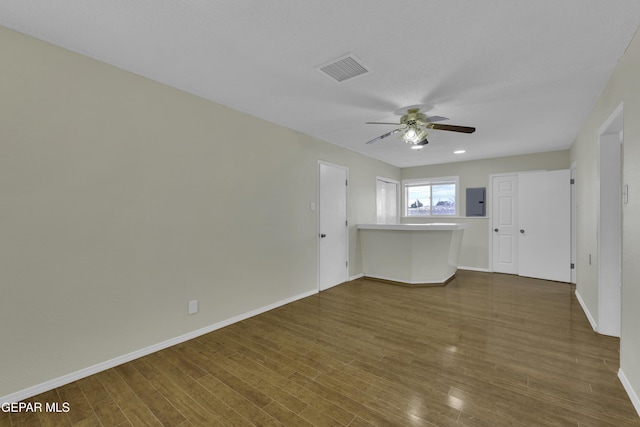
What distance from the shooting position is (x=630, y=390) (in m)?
1.95

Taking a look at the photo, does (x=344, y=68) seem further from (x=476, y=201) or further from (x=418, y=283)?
(x=476, y=201)

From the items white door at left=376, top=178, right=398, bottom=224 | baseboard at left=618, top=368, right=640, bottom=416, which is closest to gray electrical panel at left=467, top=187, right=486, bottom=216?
white door at left=376, top=178, right=398, bottom=224

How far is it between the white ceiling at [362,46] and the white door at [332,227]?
1.62m

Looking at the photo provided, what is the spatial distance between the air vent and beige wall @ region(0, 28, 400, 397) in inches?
55.7

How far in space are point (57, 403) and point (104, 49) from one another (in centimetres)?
258

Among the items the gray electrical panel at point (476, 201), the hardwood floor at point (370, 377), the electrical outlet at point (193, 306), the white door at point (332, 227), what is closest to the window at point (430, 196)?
the gray electrical panel at point (476, 201)

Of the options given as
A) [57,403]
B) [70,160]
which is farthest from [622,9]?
[57,403]

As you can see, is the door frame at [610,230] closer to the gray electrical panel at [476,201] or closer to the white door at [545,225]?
the white door at [545,225]

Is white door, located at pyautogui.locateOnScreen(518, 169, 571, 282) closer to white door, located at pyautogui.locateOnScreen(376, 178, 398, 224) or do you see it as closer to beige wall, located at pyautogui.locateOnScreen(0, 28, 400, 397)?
white door, located at pyautogui.locateOnScreen(376, 178, 398, 224)

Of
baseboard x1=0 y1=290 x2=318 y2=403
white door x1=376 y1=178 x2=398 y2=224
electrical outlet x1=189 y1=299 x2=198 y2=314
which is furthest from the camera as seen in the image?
white door x1=376 y1=178 x2=398 y2=224

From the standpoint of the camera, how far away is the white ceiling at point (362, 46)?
176cm

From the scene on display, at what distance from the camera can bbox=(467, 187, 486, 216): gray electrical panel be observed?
6.24m

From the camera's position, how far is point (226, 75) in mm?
2594

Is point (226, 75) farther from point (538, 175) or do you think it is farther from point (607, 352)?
point (538, 175)
